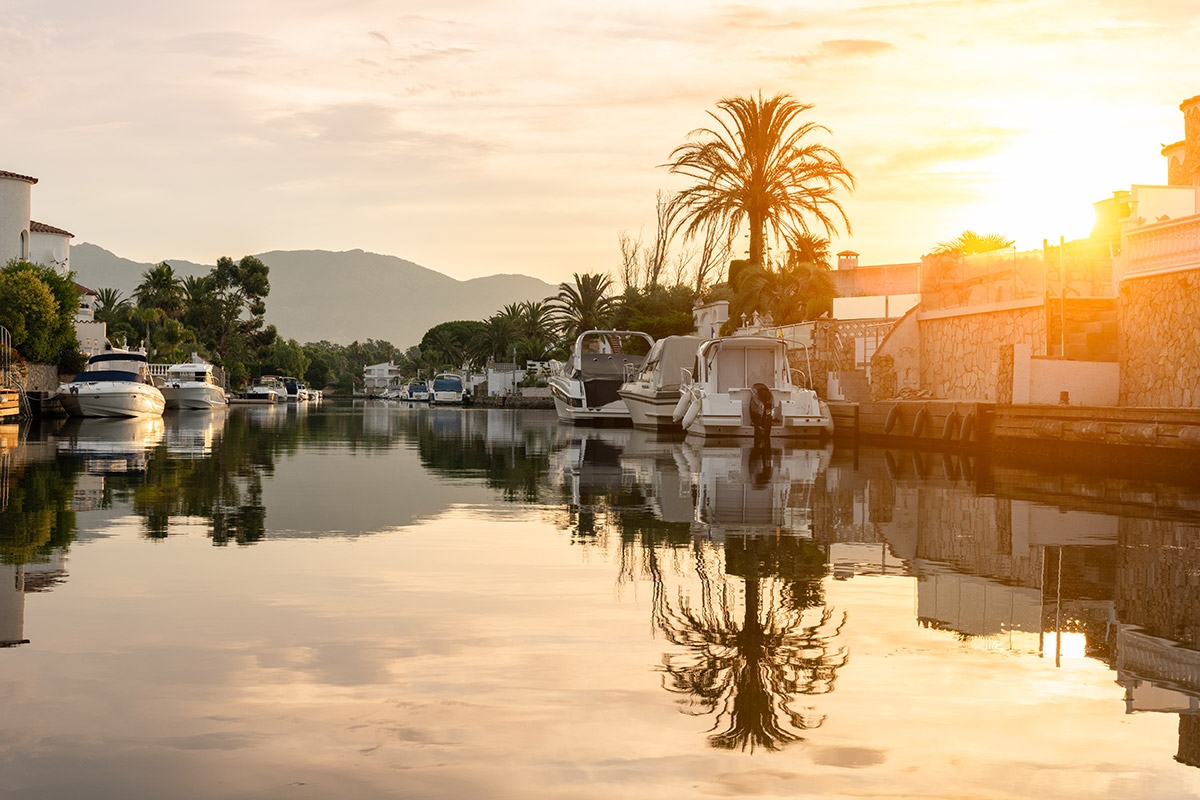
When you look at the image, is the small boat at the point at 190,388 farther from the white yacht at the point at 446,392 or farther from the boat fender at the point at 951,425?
the boat fender at the point at 951,425

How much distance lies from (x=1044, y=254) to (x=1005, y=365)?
2.76 metres

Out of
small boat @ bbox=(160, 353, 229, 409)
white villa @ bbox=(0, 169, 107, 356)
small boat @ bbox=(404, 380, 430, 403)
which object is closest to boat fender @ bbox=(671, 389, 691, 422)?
white villa @ bbox=(0, 169, 107, 356)

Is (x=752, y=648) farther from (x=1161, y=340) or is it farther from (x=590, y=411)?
(x=590, y=411)

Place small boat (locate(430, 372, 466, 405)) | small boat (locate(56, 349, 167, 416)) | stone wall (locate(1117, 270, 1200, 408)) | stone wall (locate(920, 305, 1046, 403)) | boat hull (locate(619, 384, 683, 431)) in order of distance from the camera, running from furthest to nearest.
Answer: small boat (locate(430, 372, 466, 405)) < small boat (locate(56, 349, 167, 416)) < boat hull (locate(619, 384, 683, 431)) < stone wall (locate(920, 305, 1046, 403)) < stone wall (locate(1117, 270, 1200, 408))

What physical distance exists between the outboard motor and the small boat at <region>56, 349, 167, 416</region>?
28.0m

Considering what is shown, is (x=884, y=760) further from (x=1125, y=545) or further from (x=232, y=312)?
(x=232, y=312)

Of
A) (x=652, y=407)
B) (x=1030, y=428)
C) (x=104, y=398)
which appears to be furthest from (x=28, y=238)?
(x=1030, y=428)

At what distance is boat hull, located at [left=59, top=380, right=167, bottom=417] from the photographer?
4809cm

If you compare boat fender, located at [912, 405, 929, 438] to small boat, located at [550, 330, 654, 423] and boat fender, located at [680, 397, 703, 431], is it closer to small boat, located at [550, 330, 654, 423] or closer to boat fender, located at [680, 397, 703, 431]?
boat fender, located at [680, 397, 703, 431]

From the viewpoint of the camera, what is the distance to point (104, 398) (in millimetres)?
48031

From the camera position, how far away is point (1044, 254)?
92.4 ft

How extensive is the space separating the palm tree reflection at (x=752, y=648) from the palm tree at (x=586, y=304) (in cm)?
6965

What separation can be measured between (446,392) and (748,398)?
78024 mm

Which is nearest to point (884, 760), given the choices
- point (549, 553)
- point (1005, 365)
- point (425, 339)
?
point (549, 553)
